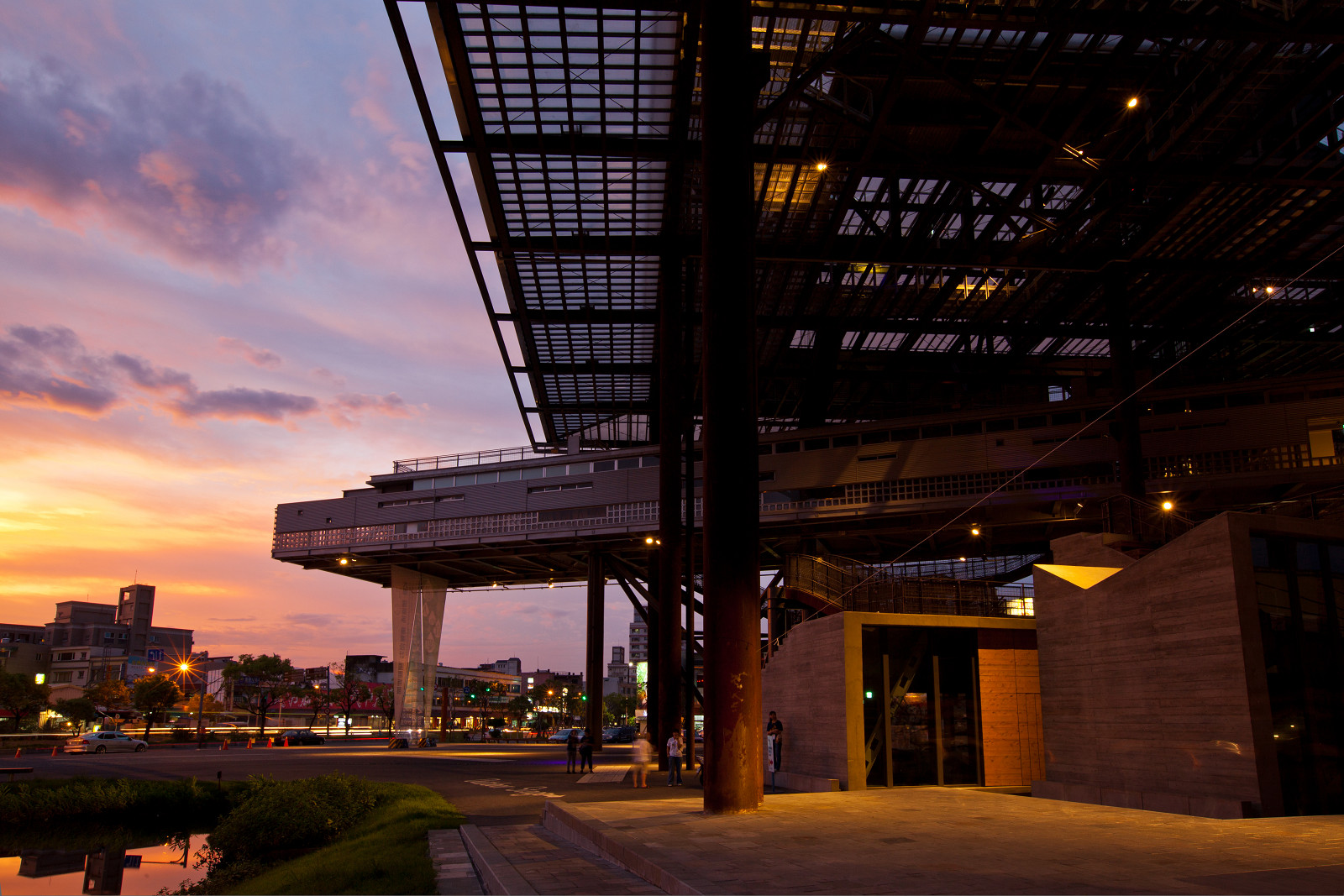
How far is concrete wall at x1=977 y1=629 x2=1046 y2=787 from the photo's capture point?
65.3 ft

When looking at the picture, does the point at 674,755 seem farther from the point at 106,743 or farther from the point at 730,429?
the point at 106,743

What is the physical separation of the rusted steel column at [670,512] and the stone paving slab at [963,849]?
1700cm

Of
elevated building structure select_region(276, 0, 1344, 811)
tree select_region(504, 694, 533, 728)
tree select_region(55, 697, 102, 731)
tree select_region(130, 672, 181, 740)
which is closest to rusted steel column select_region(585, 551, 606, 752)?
elevated building structure select_region(276, 0, 1344, 811)

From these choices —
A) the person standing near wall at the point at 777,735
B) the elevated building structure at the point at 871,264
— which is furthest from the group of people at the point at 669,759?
the elevated building structure at the point at 871,264

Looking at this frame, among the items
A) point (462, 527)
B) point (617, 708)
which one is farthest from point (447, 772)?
point (617, 708)

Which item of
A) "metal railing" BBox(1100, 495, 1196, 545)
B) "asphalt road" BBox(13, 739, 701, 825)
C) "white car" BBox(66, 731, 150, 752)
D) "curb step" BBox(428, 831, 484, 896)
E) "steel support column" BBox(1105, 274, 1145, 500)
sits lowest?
"white car" BBox(66, 731, 150, 752)

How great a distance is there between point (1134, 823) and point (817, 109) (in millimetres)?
22578

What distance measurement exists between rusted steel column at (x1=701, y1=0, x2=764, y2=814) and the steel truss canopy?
598 cm

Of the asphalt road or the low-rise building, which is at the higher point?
the low-rise building

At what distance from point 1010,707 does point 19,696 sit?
7339cm

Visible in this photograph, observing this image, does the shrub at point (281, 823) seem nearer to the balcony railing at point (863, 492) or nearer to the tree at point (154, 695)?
the balcony railing at point (863, 492)

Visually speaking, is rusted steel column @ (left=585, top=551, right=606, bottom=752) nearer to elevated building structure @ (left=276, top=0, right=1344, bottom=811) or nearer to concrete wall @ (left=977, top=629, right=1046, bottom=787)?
elevated building structure @ (left=276, top=0, right=1344, bottom=811)

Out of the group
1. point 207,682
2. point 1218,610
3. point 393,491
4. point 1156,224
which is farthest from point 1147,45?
point 207,682

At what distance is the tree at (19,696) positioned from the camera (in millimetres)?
65006
